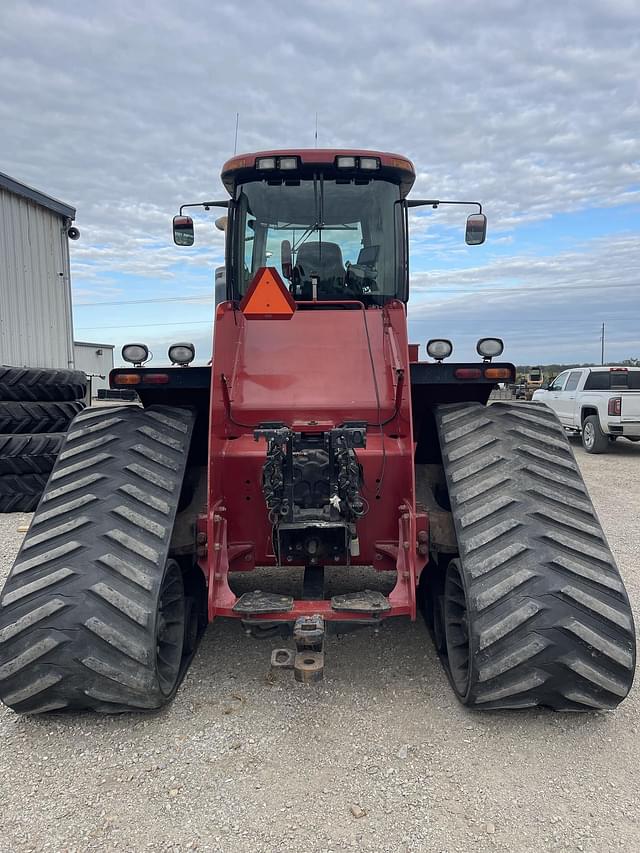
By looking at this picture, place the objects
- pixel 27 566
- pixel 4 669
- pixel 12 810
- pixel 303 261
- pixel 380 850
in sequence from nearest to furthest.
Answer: pixel 380 850 → pixel 12 810 → pixel 4 669 → pixel 27 566 → pixel 303 261

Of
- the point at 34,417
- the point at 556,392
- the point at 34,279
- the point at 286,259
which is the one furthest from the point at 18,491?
the point at 556,392

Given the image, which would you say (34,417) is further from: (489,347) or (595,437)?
(595,437)

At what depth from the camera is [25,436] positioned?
793 cm

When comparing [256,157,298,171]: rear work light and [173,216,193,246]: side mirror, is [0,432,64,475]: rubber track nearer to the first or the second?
[173,216,193,246]: side mirror

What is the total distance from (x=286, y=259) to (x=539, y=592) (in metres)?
2.88

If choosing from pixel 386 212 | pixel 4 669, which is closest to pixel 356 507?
pixel 4 669

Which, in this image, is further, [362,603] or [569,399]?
[569,399]

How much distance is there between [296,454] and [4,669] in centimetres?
170

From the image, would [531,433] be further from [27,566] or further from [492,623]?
[27,566]

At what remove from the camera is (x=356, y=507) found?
3418 millimetres

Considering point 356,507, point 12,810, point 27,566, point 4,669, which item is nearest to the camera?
point 12,810

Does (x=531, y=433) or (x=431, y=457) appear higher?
(x=531, y=433)

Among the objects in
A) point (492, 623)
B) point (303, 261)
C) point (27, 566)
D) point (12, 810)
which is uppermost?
point (303, 261)

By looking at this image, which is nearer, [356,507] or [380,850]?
[380,850]
